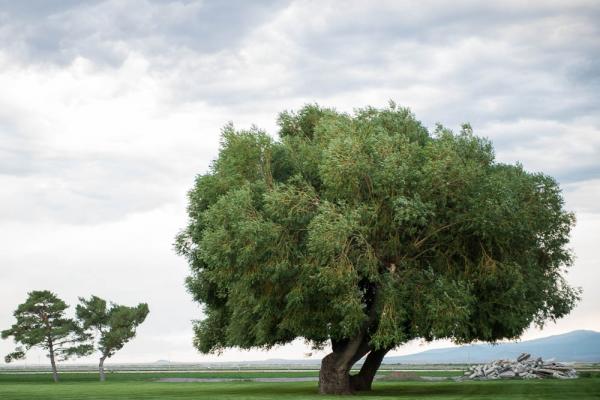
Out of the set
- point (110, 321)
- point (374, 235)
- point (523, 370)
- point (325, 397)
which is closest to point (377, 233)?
point (374, 235)

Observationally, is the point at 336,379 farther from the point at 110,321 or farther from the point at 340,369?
the point at 110,321

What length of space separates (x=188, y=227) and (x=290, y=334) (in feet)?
32.0

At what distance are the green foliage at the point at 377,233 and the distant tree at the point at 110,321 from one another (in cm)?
5203

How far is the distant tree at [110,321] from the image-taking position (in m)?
92.9

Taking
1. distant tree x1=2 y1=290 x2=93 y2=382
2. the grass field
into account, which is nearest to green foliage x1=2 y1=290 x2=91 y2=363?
distant tree x1=2 y1=290 x2=93 y2=382

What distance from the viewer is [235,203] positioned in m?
39.1

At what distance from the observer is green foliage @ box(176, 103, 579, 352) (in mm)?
37250

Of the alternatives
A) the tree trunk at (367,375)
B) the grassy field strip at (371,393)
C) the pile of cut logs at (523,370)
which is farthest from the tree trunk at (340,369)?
the pile of cut logs at (523,370)

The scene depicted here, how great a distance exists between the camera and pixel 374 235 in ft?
126

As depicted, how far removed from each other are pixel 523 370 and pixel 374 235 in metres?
37.8

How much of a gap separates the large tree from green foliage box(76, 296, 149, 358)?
5168cm

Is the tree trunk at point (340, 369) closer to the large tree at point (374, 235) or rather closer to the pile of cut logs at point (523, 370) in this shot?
the large tree at point (374, 235)

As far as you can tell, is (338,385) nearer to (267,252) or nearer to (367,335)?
(367,335)

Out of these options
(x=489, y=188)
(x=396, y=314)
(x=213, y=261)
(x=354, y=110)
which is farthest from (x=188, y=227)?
(x=489, y=188)
